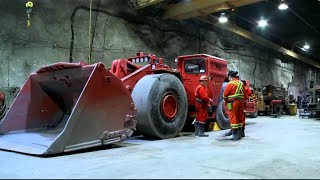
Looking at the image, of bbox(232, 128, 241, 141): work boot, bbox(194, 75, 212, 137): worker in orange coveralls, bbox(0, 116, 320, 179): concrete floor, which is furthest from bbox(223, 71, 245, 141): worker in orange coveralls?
bbox(0, 116, 320, 179): concrete floor

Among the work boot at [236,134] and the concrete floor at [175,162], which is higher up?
the work boot at [236,134]

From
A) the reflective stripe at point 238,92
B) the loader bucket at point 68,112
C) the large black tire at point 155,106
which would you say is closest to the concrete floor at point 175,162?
the loader bucket at point 68,112

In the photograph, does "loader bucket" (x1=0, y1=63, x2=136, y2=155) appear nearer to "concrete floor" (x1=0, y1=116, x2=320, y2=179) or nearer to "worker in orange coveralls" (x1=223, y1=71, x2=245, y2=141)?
"concrete floor" (x1=0, y1=116, x2=320, y2=179)

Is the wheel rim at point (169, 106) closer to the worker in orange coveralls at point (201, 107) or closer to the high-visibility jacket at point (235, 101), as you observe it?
the worker in orange coveralls at point (201, 107)

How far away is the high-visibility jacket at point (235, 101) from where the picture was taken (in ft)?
22.6

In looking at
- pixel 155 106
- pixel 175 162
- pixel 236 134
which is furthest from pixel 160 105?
pixel 175 162

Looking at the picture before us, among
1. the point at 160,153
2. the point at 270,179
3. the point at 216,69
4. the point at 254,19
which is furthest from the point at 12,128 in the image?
the point at 254,19

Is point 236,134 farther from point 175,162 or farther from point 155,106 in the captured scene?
point 175,162

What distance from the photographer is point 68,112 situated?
Answer: 247 inches

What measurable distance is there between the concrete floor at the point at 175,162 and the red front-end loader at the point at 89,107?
28cm

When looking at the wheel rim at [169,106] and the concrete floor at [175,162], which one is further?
the wheel rim at [169,106]

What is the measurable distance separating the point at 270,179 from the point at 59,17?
343 inches

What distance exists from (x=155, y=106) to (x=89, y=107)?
6.17 feet

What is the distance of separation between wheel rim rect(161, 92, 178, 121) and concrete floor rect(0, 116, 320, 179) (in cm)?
98
